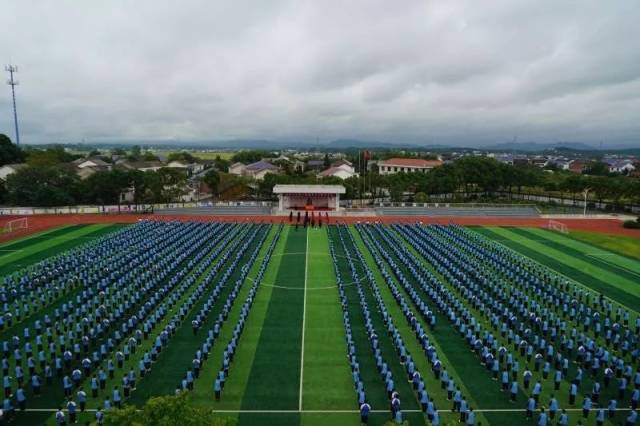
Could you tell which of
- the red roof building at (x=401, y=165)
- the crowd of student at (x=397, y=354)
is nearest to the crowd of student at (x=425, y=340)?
the crowd of student at (x=397, y=354)

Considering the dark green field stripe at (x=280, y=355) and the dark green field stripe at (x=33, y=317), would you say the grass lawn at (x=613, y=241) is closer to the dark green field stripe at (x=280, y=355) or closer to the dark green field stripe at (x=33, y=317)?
the dark green field stripe at (x=280, y=355)

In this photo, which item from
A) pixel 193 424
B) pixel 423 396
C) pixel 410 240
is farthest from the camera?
pixel 410 240

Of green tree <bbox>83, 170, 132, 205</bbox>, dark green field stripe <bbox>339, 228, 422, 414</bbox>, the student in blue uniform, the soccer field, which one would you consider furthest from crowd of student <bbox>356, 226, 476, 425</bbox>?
green tree <bbox>83, 170, 132, 205</bbox>

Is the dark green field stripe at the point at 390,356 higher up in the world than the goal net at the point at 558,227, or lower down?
higher up

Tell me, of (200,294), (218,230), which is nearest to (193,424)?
(200,294)

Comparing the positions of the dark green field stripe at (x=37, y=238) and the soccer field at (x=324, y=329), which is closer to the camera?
the soccer field at (x=324, y=329)

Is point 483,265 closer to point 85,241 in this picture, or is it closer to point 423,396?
point 423,396
